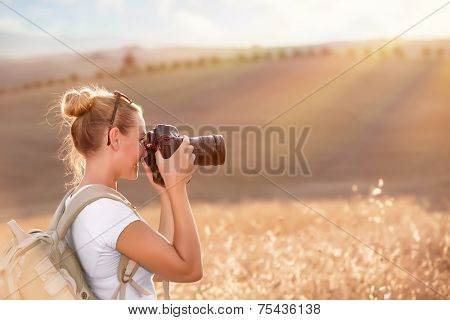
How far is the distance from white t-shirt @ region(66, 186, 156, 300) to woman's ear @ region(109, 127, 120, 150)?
0.66 ft

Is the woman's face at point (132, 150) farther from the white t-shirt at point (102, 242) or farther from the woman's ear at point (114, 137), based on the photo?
the white t-shirt at point (102, 242)

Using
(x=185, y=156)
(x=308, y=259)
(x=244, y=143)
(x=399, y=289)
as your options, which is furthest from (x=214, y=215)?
(x=185, y=156)

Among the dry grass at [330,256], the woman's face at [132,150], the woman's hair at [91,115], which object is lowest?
A: the dry grass at [330,256]

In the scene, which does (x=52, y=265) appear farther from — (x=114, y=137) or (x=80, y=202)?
(x=114, y=137)

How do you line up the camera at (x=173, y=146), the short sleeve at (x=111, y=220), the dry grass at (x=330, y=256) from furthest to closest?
the dry grass at (x=330, y=256) < the camera at (x=173, y=146) < the short sleeve at (x=111, y=220)

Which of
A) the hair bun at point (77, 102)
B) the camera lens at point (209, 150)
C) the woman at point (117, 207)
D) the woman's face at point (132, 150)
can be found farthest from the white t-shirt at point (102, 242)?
the camera lens at point (209, 150)

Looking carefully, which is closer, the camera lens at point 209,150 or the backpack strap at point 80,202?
the backpack strap at point 80,202

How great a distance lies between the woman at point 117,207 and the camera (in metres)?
2.24

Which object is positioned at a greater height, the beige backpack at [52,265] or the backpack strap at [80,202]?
the backpack strap at [80,202]

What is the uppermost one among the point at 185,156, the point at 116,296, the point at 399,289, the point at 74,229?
the point at 185,156

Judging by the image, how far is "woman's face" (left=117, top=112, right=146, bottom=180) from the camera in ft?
8.04

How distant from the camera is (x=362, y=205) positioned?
4.72m

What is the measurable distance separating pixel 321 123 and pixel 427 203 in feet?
17.9

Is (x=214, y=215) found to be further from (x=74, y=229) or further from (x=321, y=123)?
(x=321, y=123)
